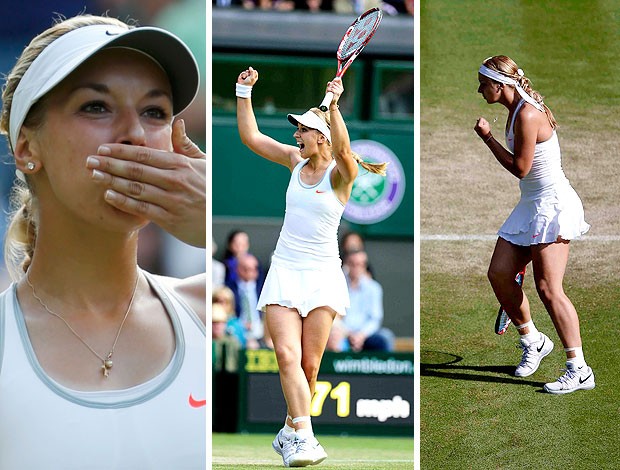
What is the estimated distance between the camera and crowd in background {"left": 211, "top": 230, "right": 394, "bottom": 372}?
499cm

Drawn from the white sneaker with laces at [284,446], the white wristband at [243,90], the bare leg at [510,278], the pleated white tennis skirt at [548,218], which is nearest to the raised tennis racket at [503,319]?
the bare leg at [510,278]

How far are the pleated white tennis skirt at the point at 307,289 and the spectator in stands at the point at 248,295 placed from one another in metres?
0.55

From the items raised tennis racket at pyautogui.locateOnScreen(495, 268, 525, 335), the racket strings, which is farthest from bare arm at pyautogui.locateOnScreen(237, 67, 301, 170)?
raised tennis racket at pyautogui.locateOnScreen(495, 268, 525, 335)

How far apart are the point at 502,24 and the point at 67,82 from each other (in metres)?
1.75

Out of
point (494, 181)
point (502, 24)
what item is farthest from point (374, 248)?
point (502, 24)

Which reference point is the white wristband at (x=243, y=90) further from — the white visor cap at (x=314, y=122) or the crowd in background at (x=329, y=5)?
the crowd in background at (x=329, y=5)

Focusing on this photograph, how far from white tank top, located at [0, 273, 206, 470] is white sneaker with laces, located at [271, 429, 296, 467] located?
312mm

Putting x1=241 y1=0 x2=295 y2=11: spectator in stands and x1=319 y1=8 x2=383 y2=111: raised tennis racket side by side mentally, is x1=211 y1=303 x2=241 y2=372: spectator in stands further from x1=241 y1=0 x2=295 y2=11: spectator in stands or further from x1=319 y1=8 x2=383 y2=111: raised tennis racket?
x1=241 y1=0 x2=295 y2=11: spectator in stands

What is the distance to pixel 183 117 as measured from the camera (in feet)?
14.0

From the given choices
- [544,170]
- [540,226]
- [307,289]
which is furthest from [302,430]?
[544,170]

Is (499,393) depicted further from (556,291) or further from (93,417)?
(93,417)

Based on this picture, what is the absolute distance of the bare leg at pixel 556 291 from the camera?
4.54 meters

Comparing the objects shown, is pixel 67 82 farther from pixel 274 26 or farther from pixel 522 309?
pixel 522 309

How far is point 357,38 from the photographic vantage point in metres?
4.38
